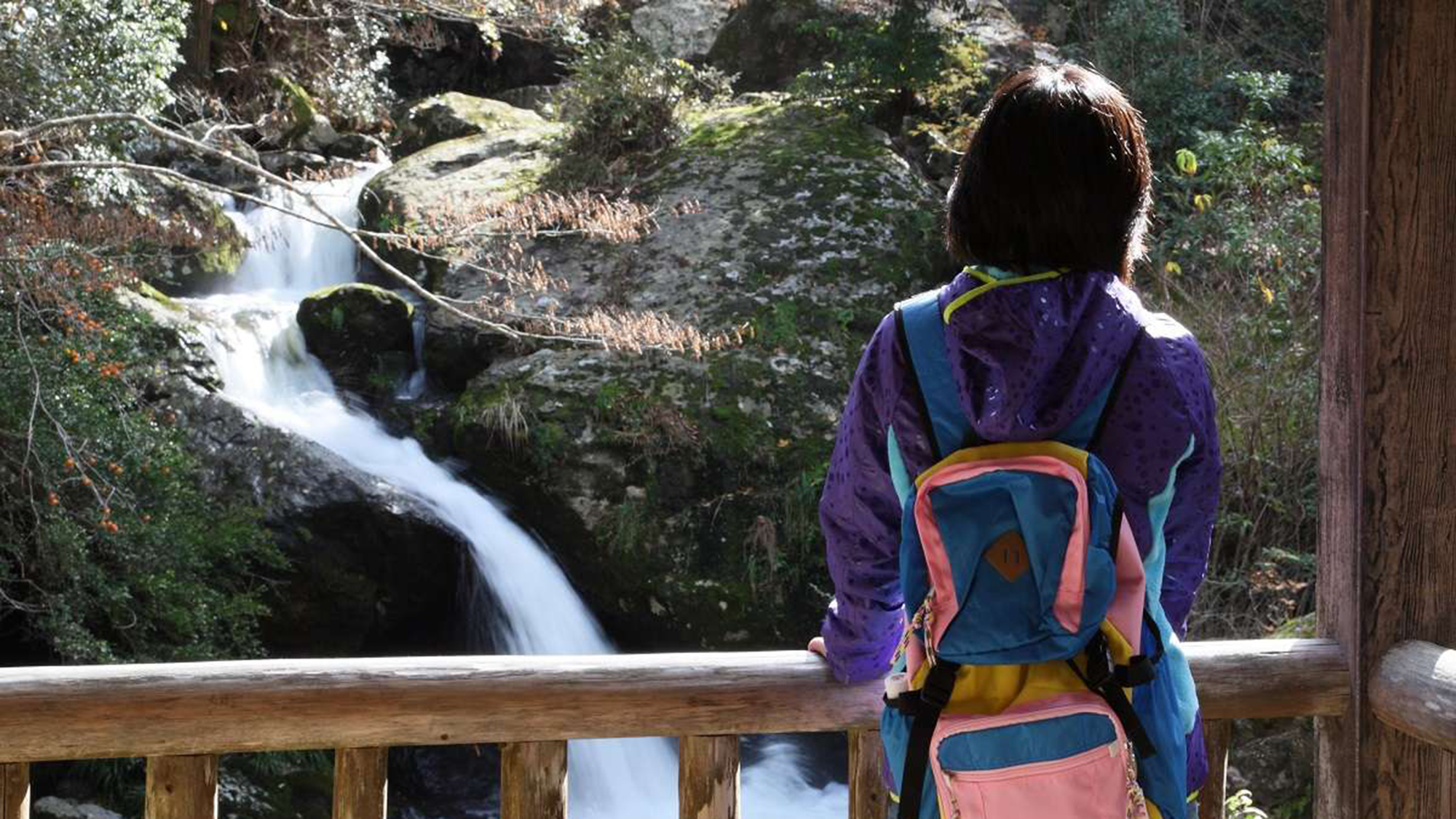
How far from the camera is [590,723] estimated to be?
6.34 ft

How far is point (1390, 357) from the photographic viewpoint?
2150 mm

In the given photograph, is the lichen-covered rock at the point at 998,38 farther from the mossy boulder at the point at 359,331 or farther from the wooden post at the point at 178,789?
the wooden post at the point at 178,789

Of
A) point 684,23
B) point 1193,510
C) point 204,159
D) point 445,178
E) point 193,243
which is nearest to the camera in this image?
point 1193,510

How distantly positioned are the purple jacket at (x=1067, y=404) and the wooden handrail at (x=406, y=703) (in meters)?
0.47

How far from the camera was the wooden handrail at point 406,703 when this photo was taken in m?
1.83

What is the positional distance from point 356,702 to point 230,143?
6.88 m

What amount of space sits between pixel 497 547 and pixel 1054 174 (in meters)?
5.78

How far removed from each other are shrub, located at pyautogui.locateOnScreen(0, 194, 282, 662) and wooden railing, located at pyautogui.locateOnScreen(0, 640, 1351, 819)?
152 inches

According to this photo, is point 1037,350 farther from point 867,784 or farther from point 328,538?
point 328,538

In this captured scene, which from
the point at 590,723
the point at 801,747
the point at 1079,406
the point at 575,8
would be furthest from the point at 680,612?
the point at 1079,406

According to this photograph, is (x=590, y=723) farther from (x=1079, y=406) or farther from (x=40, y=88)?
(x=40, y=88)

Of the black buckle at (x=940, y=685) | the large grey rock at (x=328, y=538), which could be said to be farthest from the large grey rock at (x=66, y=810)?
the black buckle at (x=940, y=685)

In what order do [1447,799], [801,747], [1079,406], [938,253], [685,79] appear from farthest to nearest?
1. [685,79]
2. [938,253]
3. [801,747]
4. [1447,799]
5. [1079,406]

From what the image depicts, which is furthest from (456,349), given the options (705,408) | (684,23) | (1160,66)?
(684,23)
